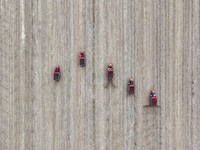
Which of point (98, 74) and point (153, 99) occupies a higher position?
point (98, 74)

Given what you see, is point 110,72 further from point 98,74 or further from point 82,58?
point 82,58

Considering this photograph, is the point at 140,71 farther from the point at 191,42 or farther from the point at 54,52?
the point at 54,52

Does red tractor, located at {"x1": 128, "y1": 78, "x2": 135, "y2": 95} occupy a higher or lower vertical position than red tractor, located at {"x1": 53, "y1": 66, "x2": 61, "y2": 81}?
lower

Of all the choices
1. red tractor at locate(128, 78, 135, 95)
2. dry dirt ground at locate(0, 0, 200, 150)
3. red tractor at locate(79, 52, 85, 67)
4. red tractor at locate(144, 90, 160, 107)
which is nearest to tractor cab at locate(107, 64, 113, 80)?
dry dirt ground at locate(0, 0, 200, 150)

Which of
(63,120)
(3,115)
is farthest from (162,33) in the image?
(3,115)

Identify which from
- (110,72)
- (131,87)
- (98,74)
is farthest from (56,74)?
(131,87)

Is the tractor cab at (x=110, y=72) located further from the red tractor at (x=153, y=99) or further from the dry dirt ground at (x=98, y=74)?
the red tractor at (x=153, y=99)

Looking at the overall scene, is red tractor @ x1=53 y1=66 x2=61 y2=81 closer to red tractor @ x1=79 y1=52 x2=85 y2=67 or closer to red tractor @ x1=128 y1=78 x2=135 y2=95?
red tractor @ x1=79 y1=52 x2=85 y2=67

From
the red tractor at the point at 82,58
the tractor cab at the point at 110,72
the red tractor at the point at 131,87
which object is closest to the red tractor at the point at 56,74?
the red tractor at the point at 82,58
